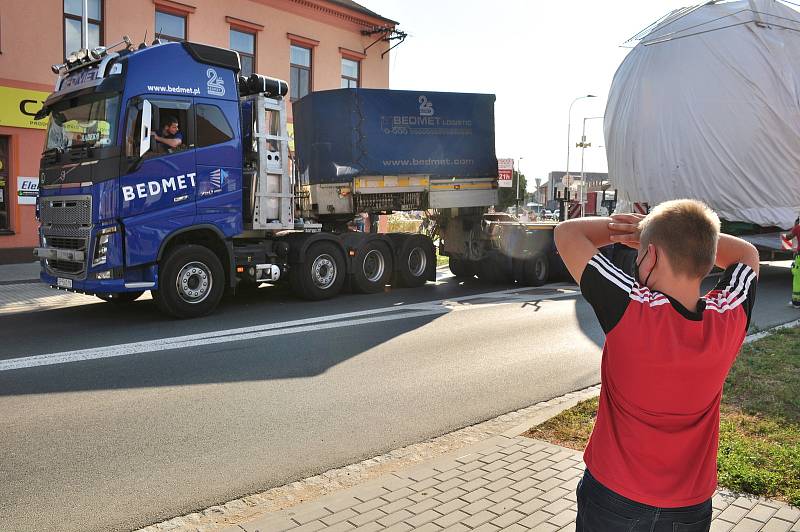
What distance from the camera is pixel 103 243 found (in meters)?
9.65

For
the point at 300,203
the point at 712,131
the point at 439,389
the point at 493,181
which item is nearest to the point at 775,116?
the point at 712,131

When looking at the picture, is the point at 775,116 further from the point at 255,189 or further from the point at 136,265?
the point at 136,265

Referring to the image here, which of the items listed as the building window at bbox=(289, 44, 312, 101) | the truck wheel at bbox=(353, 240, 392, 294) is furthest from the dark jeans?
the building window at bbox=(289, 44, 312, 101)

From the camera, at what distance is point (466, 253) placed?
1622 cm

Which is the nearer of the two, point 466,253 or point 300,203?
point 300,203

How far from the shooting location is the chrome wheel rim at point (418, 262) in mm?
14562

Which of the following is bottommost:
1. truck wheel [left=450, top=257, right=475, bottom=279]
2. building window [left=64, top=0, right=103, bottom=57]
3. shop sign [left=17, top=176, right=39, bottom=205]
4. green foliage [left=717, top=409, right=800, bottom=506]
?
green foliage [left=717, top=409, right=800, bottom=506]

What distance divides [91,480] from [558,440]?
313 centimetres

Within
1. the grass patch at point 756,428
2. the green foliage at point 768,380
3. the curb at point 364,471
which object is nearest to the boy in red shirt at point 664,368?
the curb at point 364,471

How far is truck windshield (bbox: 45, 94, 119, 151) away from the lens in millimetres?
9758

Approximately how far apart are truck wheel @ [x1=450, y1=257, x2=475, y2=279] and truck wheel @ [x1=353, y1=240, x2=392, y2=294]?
2.94 m

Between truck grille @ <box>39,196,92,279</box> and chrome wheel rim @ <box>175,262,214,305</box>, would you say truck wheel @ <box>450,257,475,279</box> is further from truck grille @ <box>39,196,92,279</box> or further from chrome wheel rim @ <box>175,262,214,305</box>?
truck grille @ <box>39,196,92,279</box>

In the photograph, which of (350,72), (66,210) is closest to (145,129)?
(66,210)

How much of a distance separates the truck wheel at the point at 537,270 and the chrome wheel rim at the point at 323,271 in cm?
501
